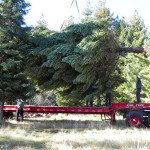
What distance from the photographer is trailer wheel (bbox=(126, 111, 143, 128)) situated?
16.8 m

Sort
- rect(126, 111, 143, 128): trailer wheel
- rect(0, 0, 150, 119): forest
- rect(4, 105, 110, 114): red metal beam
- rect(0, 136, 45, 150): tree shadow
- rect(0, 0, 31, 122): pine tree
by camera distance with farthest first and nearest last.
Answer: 1. rect(4, 105, 110, 114): red metal beam
2. rect(0, 0, 150, 119): forest
3. rect(0, 0, 31, 122): pine tree
4. rect(126, 111, 143, 128): trailer wheel
5. rect(0, 136, 45, 150): tree shadow

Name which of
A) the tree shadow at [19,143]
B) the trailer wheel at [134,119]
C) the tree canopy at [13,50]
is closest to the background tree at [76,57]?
the tree canopy at [13,50]

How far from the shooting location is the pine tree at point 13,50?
701 inches

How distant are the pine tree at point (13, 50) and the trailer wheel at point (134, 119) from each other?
604 cm

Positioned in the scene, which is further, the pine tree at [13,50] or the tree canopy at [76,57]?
the tree canopy at [76,57]

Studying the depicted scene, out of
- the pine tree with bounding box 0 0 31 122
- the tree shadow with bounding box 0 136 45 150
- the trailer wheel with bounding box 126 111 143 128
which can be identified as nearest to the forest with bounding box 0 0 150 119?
the pine tree with bounding box 0 0 31 122

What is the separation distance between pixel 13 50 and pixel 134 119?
7.90m

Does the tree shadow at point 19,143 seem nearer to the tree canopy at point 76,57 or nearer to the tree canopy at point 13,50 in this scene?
the tree canopy at point 13,50

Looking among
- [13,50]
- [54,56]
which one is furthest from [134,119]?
[13,50]

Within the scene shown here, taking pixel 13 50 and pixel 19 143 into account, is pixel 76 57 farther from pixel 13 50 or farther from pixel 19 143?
pixel 19 143

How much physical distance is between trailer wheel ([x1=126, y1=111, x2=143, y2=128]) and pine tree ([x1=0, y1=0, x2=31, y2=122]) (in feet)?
19.8

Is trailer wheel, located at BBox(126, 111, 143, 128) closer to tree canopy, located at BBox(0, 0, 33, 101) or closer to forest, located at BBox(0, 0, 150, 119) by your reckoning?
forest, located at BBox(0, 0, 150, 119)

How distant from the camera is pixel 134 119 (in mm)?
17000

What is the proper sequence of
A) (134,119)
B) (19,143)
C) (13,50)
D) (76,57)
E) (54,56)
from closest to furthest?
1. (19,143)
2. (134,119)
3. (13,50)
4. (76,57)
5. (54,56)
